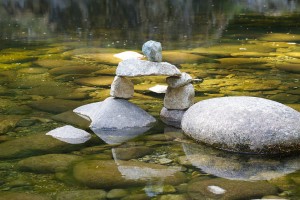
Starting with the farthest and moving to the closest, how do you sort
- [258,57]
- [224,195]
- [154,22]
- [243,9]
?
1. [243,9]
2. [154,22]
3. [258,57]
4. [224,195]

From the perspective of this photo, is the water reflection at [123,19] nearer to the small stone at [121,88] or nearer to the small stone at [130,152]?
the small stone at [121,88]

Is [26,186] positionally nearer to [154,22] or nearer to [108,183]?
[108,183]

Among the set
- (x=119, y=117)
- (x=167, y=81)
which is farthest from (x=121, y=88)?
(x=167, y=81)

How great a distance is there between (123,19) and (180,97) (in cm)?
1288

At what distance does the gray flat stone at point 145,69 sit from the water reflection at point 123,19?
611 centimetres

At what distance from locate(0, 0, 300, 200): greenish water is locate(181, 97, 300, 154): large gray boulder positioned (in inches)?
4.4

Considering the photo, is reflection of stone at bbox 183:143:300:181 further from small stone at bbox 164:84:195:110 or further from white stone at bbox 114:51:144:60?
white stone at bbox 114:51:144:60

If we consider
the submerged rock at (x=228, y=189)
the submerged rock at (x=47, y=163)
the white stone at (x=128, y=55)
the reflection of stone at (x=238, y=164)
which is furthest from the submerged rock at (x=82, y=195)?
the white stone at (x=128, y=55)

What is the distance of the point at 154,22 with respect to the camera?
17219 mm

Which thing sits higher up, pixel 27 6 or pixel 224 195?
pixel 27 6

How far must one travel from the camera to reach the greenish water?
395cm

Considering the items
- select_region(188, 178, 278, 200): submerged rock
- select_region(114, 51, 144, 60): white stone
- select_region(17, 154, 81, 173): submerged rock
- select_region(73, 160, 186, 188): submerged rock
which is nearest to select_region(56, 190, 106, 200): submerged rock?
select_region(73, 160, 186, 188): submerged rock

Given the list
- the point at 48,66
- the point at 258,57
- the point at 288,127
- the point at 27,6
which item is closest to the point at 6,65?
the point at 48,66

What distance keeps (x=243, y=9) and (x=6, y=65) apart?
15.4 m
